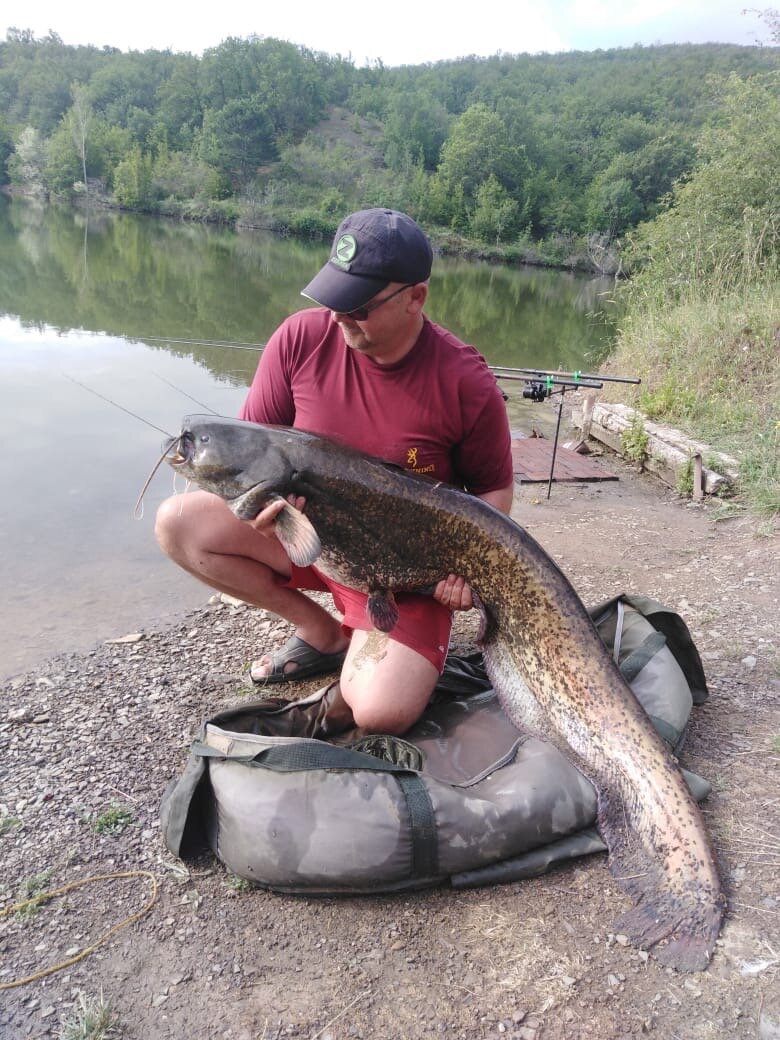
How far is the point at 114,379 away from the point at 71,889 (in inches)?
424

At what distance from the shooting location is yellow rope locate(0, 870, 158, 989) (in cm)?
210

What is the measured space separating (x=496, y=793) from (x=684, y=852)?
2.07 feet

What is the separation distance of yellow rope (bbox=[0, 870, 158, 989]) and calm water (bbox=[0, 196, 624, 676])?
2.32 meters

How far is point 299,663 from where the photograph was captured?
3.75 meters

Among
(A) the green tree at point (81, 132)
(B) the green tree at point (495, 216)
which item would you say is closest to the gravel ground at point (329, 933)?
(B) the green tree at point (495, 216)

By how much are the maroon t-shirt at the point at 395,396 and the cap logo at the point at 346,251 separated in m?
0.34

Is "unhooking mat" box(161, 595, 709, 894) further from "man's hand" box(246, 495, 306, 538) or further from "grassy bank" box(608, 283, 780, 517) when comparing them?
"grassy bank" box(608, 283, 780, 517)

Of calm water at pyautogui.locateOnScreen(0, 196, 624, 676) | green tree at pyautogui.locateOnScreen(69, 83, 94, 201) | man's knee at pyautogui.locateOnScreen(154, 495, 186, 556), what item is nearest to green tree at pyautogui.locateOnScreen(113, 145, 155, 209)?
green tree at pyautogui.locateOnScreen(69, 83, 94, 201)

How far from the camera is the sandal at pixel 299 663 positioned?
12.3ft

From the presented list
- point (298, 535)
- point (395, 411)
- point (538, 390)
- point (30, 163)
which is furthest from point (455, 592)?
point (30, 163)

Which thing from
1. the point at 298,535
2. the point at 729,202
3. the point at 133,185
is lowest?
the point at 298,535

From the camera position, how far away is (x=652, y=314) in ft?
37.2

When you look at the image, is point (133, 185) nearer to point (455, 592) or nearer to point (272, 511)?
point (272, 511)

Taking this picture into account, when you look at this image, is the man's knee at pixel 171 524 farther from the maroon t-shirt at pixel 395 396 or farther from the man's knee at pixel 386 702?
the man's knee at pixel 386 702
